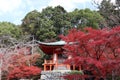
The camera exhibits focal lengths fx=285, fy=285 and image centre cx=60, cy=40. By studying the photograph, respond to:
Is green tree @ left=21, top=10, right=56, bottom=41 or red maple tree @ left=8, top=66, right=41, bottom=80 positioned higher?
green tree @ left=21, top=10, right=56, bottom=41

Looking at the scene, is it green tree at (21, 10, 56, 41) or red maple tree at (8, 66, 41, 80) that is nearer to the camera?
red maple tree at (8, 66, 41, 80)

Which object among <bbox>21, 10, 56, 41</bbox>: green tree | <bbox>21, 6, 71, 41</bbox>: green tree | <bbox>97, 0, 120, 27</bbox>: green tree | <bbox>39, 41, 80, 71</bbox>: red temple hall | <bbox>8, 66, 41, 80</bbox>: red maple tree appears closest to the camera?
<bbox>39, 41, 80, 71</bbox>: red temple hall

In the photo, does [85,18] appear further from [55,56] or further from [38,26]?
[55,56]

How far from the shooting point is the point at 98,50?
13.2 metres

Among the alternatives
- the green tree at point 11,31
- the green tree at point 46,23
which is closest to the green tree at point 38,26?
the green tree at point 46,23

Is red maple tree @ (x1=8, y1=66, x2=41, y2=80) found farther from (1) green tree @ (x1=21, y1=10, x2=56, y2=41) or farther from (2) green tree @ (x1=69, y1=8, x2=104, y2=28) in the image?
(2) green tree @ (x1=69, y1=8, x2=104, y2=28)

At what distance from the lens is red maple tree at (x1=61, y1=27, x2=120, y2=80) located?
12406mm

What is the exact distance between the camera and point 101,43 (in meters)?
12.7

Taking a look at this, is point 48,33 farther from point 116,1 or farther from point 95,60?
point 95,60

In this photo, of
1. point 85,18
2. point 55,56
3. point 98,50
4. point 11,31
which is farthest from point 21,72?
point 85,18

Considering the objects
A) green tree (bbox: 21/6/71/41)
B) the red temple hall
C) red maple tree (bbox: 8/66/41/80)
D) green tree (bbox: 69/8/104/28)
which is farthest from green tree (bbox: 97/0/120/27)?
red maple tree (bbox: 8/66/41/80)

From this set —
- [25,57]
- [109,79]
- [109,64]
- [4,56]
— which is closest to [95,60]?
[109,64]

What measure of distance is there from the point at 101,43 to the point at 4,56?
11.2m

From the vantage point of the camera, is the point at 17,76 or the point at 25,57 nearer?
the point at 17,76
